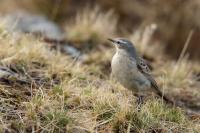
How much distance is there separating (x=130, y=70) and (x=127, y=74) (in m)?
0.07

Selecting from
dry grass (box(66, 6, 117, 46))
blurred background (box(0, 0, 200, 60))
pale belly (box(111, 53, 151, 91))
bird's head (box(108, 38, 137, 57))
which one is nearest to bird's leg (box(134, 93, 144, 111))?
pale belly (box(111, 53, 151, 91))

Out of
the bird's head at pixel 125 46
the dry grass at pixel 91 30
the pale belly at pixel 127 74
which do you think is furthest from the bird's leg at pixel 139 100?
the dry grass at pixel 91 30

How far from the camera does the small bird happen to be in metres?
7.39

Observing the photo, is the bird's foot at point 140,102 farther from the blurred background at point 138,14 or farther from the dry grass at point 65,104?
the blurred background at point 138,14

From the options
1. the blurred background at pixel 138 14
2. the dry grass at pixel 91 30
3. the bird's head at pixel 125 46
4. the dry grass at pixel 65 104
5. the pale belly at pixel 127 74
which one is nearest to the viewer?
the dry grass at pixel 65 104

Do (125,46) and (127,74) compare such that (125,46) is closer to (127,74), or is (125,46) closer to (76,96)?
(127,74)

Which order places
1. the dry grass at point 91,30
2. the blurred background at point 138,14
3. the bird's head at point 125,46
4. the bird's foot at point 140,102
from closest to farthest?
the bird's foot at point 140,102 → the bird's head at point 125,46 → the dry grass at point 91,30 → the blurred background at point 138,14

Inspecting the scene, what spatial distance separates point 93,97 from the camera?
22.4ft

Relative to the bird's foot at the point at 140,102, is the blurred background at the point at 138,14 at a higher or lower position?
higher

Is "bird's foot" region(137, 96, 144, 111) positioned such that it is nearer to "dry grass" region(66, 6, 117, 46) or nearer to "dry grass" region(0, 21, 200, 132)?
"dry grass" region(0, 21, 200, 132)

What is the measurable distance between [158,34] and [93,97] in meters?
7.49

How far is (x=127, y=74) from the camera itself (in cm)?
740

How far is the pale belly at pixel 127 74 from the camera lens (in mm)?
7371

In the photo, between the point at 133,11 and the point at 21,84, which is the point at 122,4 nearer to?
the point at 133,11
